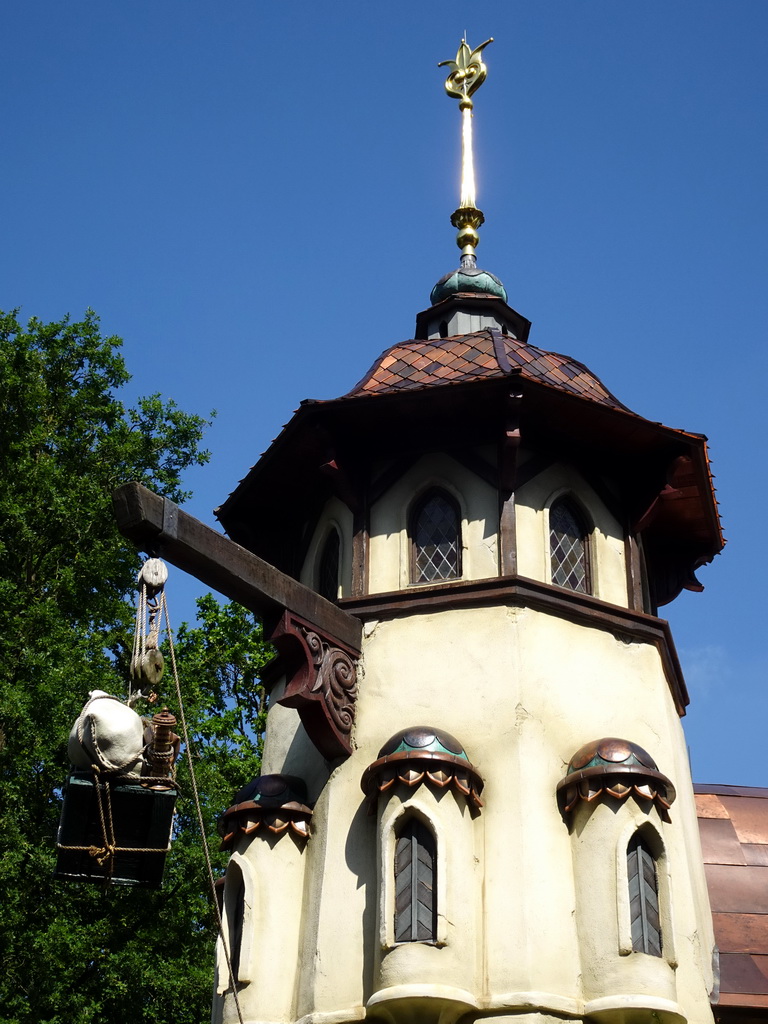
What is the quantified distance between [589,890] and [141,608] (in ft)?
12.2

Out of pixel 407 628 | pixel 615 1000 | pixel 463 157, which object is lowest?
pixel 615 1000

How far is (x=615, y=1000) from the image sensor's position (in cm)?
974

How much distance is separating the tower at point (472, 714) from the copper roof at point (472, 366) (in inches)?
1.4

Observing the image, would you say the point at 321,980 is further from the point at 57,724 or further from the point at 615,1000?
the point at 57,724

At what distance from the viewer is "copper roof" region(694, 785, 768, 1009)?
12.1 meters

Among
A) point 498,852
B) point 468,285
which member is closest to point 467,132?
point 468,285

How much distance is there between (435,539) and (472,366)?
1540 millimetres

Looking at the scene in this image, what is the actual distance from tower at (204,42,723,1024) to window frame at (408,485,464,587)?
0.02m

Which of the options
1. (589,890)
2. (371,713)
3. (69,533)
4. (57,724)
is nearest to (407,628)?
(371,713)

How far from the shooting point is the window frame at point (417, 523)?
12.0 m

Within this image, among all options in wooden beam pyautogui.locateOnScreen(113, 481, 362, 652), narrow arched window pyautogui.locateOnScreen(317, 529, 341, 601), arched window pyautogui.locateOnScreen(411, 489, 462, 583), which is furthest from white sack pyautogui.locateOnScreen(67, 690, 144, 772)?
narrow arched window pyautogui.locateOnScreen(317, 529, 341, 601)

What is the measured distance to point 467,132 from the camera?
664 inches

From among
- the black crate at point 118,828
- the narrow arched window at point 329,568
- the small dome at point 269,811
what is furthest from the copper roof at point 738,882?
the black crate at point 118,828

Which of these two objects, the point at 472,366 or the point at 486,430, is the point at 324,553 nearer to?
the point at 486,430
